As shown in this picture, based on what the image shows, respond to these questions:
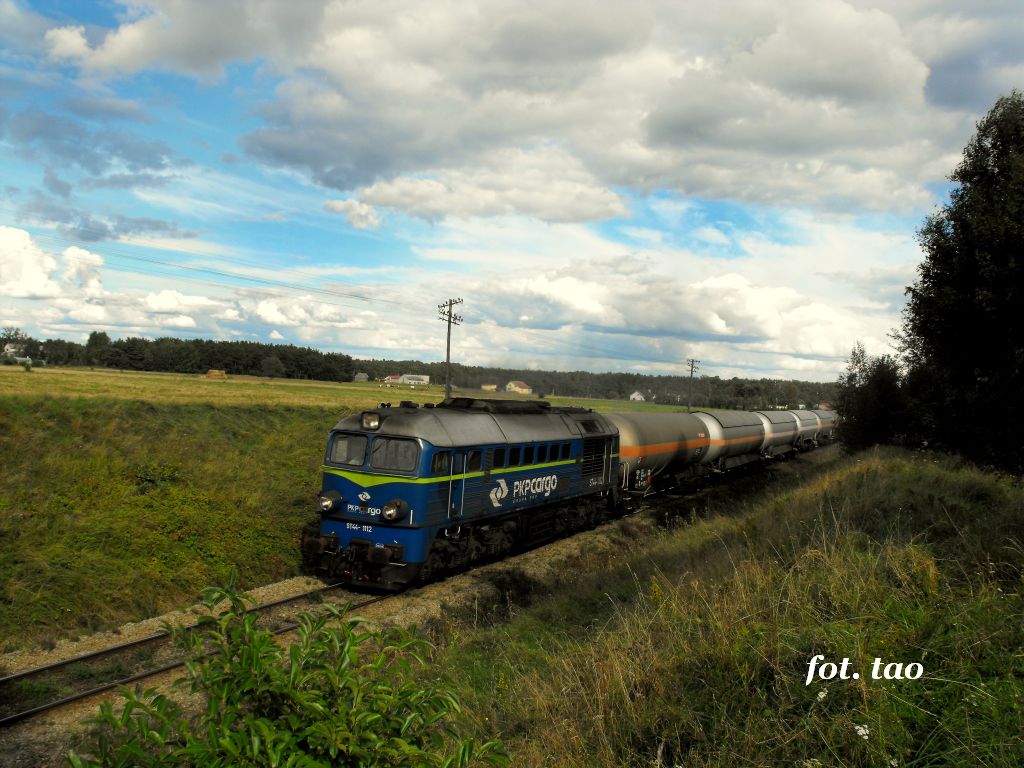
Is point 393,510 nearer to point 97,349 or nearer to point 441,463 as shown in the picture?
point 441,463

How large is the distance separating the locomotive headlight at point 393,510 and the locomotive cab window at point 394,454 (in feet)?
2.36

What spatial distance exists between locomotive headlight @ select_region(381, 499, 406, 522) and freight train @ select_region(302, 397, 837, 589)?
0.07ft

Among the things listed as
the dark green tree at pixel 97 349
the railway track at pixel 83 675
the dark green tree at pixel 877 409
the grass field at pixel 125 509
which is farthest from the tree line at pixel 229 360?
the railway track at pixel 83 675

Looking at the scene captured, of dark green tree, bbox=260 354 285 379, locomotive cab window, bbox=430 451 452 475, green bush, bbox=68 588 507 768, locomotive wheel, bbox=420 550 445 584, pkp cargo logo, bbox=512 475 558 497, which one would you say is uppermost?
dark green tree, bbox=260 354 285 379

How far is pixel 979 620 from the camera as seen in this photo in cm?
595

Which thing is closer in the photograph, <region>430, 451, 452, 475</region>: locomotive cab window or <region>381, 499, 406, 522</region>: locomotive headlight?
<region>381, 499, 406, 522</region>: locomotive headlight

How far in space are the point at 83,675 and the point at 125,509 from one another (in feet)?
28.9

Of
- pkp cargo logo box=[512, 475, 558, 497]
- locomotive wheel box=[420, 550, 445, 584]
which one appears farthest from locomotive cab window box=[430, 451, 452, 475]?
pkp cargo logo box=[512, 475, 558, 497]

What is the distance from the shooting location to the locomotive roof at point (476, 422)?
49.1 ft

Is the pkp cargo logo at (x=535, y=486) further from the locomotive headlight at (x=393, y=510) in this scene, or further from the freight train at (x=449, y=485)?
the locomotive headlight at (x=393, y=510)

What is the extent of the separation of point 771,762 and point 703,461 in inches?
1124

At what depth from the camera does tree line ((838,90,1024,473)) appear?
45.9 feet

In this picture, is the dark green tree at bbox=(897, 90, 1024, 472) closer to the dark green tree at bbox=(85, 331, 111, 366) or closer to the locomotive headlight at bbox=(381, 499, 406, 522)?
the locomotive headlight at bbox=(381, 499, 406, 522)

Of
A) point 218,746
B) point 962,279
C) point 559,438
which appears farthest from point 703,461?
point 218,746
